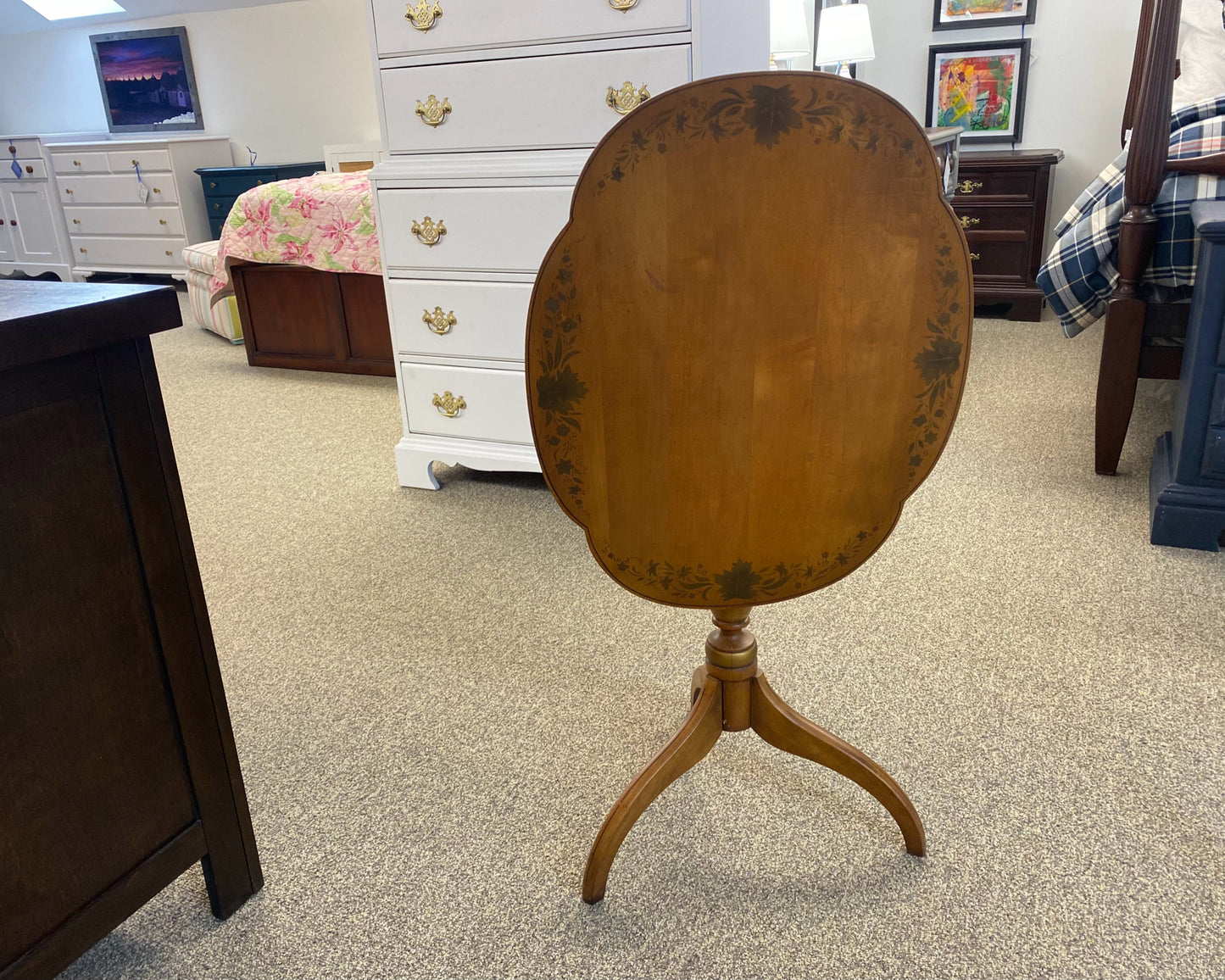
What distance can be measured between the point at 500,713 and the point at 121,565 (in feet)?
2.63

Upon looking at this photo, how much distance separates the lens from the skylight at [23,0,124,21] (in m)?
6.84

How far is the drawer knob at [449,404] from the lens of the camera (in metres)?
2.62

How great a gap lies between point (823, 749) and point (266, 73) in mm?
6814

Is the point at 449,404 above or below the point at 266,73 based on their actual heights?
below

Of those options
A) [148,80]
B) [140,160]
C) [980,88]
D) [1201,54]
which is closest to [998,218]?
[980,88]

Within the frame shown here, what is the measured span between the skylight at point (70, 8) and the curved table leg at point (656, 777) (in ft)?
25.3

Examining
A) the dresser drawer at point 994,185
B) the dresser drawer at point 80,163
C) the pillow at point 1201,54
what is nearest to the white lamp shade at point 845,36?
the dresser drawer at point 994,185

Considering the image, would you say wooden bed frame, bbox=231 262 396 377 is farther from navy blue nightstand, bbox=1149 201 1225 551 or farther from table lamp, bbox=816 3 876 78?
navy blue nightstand, bbox=1149 201 1225 551

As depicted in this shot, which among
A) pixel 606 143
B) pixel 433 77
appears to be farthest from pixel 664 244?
pixel 433 77

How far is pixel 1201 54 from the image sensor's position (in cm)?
361

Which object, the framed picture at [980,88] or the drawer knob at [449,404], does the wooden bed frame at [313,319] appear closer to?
the drawer knob at [449,404]

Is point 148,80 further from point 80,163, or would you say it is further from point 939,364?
point 939,364

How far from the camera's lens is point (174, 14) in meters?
6.71

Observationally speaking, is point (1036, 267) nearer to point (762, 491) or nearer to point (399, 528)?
point (399, 528)
